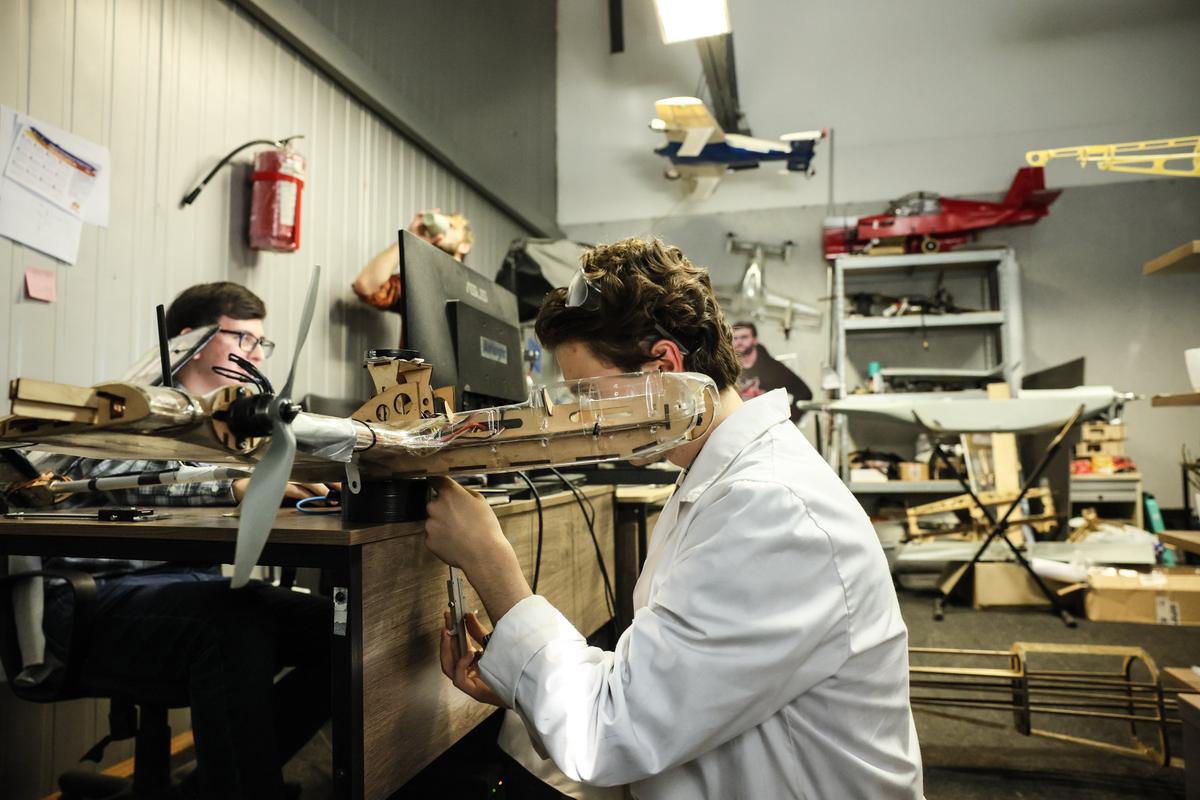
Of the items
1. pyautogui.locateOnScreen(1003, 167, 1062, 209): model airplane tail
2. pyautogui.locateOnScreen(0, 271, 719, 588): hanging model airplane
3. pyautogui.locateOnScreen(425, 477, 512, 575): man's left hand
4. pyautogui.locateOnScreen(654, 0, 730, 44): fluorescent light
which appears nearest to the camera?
pyautogui.locateOnScreen(0, 271, 719, 588): hanging model airplane

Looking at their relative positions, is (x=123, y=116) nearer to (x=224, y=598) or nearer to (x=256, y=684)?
(x=224, y=598)

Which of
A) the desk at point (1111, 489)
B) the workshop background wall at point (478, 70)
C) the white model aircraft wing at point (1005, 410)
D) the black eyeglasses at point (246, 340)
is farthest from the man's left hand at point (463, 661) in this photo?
the desk at point (1111, 489)

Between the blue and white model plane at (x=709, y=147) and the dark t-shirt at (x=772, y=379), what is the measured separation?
124cm

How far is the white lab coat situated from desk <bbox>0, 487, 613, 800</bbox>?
0.42 ft

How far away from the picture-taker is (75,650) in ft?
3.76

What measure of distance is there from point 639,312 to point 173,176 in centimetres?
178

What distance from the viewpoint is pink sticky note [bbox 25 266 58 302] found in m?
1.58

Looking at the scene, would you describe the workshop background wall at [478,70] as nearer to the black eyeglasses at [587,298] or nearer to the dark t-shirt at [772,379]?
the dark t-shirt at [772,379]

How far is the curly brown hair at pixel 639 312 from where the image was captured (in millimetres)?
861

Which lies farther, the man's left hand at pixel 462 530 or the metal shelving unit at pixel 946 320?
the metal shelving unit at pixel 946 320

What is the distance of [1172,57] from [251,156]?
18.2 feet

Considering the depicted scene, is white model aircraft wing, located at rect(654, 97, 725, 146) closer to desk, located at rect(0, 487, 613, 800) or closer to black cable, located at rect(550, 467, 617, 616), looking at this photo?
black cable, located at rect(550, 467, 617, 616)

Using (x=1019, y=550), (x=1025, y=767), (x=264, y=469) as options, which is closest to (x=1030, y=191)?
(x=1019, y=550)

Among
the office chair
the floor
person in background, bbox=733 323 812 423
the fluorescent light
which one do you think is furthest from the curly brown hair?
person in background, bbox=733 323 812 423
